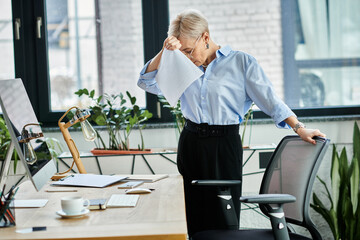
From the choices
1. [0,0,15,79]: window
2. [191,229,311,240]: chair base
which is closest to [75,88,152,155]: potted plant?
[0,0,15,79]: window

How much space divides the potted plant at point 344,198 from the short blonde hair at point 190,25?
1644 mm

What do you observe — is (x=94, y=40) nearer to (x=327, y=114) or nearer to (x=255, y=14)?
(x=255, y=14)

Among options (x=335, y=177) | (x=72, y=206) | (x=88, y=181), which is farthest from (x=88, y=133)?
(x=335, y=177)

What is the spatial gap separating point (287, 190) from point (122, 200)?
29.2 inches

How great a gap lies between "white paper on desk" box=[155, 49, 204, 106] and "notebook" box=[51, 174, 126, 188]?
0.51 metres

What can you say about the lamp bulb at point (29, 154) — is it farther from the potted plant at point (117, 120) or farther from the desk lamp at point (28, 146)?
the potted plant at point (117, 120)

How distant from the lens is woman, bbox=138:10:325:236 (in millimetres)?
2574

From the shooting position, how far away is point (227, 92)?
2590 mm

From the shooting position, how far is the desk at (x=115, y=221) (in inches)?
60.9

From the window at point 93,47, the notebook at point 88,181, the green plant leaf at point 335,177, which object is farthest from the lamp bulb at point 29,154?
the green plant leaf at point 335,177

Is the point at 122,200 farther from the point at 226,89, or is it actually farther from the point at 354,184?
the point at 354,184

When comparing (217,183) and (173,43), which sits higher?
(173,43)

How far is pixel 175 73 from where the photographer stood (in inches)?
103

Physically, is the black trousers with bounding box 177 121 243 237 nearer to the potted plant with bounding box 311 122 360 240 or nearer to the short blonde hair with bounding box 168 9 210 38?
the short blonde hair with bounding box 168 9 210 38
